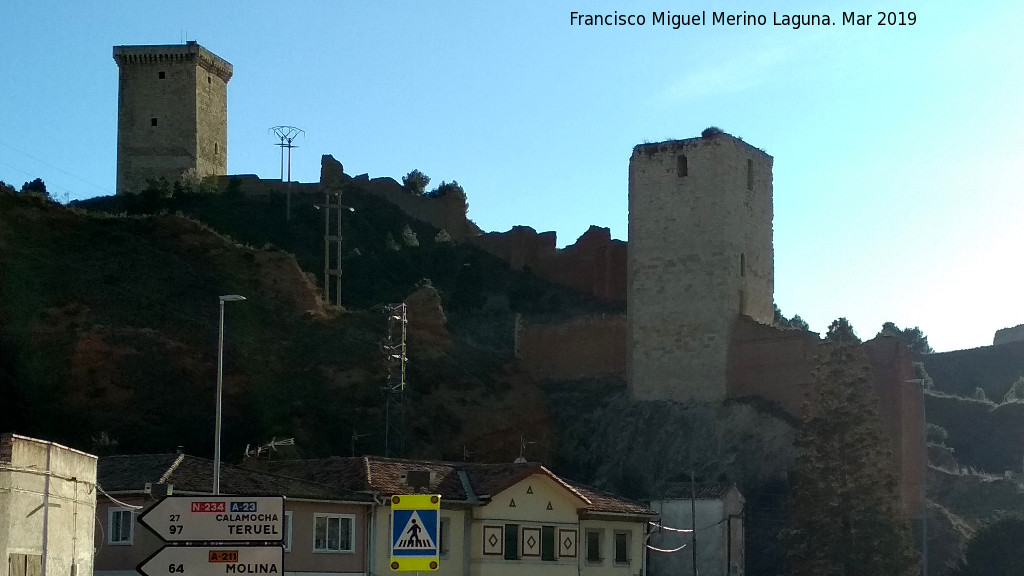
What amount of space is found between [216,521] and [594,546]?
1192 inches

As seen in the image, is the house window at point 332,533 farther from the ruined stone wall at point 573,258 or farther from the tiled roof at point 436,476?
the ruined stone wall at point 573,258

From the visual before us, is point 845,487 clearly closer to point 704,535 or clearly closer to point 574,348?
point 704,535

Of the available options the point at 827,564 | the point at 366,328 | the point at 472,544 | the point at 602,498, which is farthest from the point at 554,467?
the point at 472,544

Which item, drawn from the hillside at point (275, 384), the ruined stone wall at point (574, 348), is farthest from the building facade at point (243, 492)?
the ruined stone wall at point (574, 348)

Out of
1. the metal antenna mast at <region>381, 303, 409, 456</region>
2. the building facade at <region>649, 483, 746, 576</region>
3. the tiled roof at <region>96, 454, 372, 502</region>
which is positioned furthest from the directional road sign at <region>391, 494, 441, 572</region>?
the metal antenna mast at <region>381, 303, 409, 456</region>

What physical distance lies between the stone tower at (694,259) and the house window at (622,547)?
69.1 feet

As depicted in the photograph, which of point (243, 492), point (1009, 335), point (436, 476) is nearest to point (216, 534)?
point (243, 492)

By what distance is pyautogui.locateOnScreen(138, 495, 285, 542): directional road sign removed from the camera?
1518cm

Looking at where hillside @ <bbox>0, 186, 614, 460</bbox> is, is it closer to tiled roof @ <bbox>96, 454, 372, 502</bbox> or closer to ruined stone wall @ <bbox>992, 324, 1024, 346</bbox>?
tiled roof @ <bbox>96, 454, 372, 502</bbox>

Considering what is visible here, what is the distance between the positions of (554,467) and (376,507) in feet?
95.1

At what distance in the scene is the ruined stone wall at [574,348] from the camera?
71.8m

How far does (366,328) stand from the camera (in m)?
74.8

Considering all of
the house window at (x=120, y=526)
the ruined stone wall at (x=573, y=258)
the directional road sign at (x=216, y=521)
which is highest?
the ruined stone wall at (x=573, y=258)

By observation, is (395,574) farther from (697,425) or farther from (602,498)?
(697,425)
